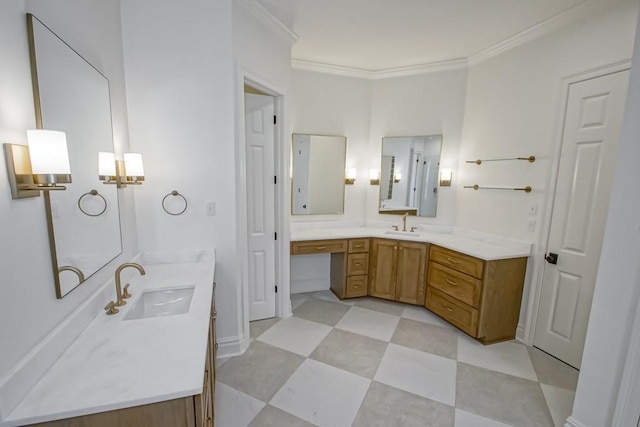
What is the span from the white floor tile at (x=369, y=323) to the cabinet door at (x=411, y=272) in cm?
34

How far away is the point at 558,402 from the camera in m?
1.96

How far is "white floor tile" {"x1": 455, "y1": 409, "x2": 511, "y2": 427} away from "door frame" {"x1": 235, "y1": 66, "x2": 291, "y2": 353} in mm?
1704

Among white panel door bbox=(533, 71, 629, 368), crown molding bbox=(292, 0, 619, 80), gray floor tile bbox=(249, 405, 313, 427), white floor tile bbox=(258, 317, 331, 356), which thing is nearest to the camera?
gray floor tile bbox=(249, 405, 313, 427)

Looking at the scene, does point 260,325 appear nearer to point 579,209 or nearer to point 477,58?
point 579,209

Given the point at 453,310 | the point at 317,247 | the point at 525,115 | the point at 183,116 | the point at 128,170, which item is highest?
the point at 525,115

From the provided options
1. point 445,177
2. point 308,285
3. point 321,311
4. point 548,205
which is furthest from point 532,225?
point 308,285


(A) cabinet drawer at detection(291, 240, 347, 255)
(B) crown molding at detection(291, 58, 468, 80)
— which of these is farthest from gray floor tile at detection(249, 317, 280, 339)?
(B) crown molding at detection(291, 58, 468, 80)

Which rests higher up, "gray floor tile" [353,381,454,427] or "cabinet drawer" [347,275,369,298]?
"cabinet drawer" [347,275,369,298]

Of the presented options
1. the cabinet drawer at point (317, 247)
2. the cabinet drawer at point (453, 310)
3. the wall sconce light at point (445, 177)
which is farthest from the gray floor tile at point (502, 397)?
the wall sconce light at point (445, 177)

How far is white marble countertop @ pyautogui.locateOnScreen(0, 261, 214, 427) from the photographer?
2.71 ft

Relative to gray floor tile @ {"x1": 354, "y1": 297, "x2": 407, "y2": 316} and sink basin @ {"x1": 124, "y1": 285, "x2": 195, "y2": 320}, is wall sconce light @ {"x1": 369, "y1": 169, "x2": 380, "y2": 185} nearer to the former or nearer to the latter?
gray floor tile @ {"x1": 354, "y1": 297, "x2": 407, "y2": 316}

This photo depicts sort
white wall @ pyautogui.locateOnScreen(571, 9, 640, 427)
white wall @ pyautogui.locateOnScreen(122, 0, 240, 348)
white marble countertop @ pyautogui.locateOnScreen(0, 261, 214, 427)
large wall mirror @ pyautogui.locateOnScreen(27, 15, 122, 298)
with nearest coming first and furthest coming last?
1. white marble countertop @ pyautogui.locateOnScreen(0, 261, 214, 427)
2. large wall mirror @ pyautogui.locateOnScreen(27, 15, 122, 298)
3. white wall @ pyautogui.locateOnScreen(571, 9, 640, 427)
4. white wall @ pyautogui.locateOnScreen(122, 0, 240, 348)

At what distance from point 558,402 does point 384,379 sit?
3.94 ft

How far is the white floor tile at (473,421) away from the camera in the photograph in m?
1.77
